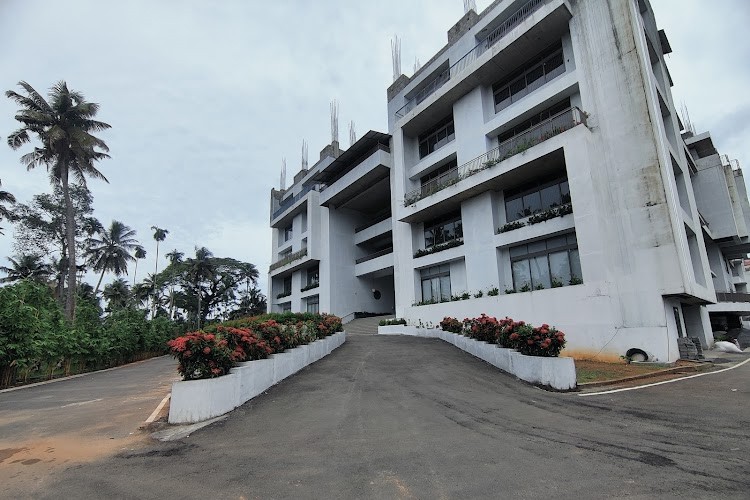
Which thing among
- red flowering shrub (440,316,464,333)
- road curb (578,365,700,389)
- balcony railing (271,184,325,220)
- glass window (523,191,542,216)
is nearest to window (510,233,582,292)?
glass window (523,191,542,216)

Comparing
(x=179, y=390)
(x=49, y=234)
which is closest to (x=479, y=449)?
(x=179, y=390)

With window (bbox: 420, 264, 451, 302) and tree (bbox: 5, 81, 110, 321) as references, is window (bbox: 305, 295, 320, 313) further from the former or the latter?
tree (bbox: 5, 81, 110, 321)

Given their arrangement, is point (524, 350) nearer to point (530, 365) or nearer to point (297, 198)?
Result: point (530, 365)

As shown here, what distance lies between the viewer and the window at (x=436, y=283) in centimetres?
2442

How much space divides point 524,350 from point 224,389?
8062 mm

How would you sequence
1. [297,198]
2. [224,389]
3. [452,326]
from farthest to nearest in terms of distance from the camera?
[297,198], [452,326], [224,389]

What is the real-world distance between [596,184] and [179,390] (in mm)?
17288

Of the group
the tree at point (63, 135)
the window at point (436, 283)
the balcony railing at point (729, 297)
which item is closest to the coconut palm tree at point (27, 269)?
the tree at point (63, 135)

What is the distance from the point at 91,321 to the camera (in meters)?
19.9

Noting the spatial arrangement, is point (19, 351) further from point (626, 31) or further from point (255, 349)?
point (626, 31)

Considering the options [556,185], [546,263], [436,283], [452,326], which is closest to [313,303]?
[436,283]

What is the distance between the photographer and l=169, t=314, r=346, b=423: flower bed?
22.8 feet

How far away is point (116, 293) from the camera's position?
57.0m

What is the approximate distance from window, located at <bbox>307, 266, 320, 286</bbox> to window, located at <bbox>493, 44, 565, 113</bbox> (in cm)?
2301
